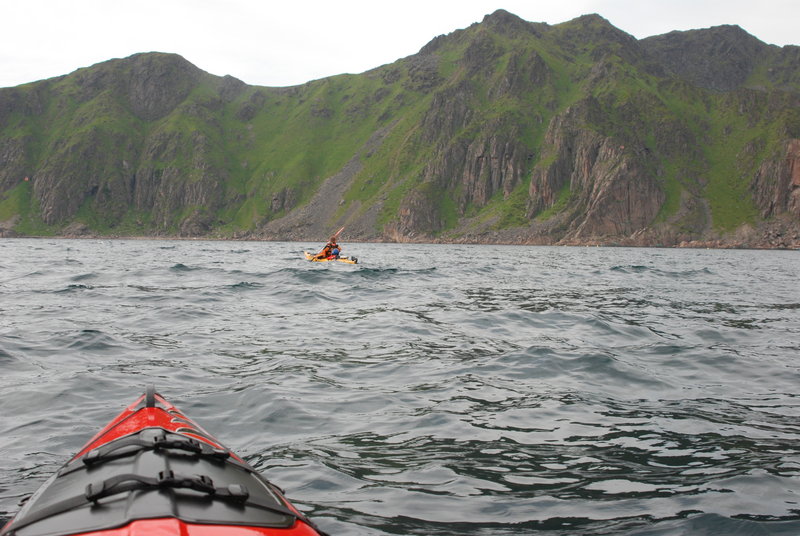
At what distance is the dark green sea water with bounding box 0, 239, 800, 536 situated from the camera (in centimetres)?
567

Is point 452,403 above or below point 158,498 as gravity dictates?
below

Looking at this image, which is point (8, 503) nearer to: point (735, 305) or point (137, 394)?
point (137, 394)

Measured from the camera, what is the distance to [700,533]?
5.04 m

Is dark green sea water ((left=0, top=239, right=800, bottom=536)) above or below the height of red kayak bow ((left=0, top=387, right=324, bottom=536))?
below

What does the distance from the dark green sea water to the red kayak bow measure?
1.55m

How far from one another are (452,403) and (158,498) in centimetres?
621

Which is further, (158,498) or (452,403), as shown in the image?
(452,403)

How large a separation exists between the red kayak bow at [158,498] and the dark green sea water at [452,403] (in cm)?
155

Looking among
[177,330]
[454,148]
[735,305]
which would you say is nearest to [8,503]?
[177,330]

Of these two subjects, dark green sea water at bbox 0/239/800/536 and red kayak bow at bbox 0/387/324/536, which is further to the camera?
dark green sea water at bbox 0/239/800/536

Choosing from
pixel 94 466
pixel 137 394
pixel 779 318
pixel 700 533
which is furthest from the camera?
pixel 779 318

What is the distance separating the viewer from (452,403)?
912 centimetres

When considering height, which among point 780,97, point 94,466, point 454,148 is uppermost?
point 780,97

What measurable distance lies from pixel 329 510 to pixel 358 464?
3.99 ft
